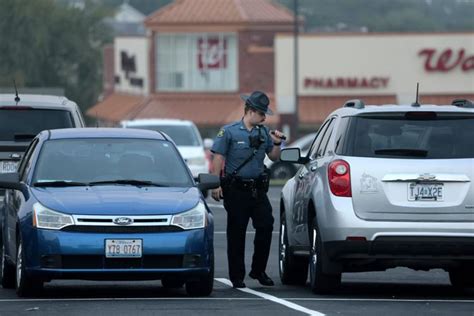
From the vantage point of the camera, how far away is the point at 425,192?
1353 centimetres

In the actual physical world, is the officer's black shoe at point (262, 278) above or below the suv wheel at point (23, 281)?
below

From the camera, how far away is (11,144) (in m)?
19.0

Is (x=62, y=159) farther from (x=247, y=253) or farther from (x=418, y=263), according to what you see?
(x=247, y=253)

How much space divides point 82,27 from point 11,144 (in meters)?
72.3

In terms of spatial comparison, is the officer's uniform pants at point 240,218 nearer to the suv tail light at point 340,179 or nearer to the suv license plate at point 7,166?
the suv tail light at point 340,179

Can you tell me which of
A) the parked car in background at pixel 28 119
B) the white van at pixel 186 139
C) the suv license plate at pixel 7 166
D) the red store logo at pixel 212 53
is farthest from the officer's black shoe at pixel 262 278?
the red store logo at pixel 212 53

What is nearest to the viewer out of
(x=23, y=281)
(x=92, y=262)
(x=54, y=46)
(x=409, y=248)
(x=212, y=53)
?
(x=92, y=262)

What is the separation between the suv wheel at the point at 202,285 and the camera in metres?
13.8

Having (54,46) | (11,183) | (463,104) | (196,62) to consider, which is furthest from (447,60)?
(11,183)

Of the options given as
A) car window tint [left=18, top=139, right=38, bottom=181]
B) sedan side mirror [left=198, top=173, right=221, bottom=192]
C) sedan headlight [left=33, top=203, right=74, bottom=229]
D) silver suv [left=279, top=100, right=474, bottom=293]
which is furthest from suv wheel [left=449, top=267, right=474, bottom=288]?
car window tint [left=18, top=139, right=38, bottom=181]

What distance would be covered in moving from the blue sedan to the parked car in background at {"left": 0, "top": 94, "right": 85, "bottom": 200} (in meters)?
4.25

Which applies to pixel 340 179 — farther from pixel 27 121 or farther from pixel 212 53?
pixel 212 53

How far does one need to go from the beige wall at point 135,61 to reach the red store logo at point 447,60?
16.1 meters

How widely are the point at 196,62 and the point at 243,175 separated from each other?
6367 cm
